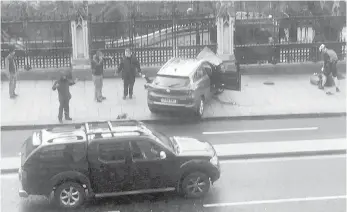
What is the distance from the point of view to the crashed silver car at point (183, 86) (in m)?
19.3

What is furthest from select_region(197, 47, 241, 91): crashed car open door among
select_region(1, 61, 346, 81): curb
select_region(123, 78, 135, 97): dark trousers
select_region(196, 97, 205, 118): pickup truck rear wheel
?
select_region(1, 61, 346, 81): curb

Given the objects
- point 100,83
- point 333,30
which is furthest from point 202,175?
point 333,30

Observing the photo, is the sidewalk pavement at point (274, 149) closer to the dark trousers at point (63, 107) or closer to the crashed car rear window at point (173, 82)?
the crashed car rear window at point (173, 82)

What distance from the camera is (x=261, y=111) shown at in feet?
67.3

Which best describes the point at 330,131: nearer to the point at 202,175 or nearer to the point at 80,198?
the point at 202,175

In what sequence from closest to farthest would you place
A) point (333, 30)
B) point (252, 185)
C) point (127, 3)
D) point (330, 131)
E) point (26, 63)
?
1. point (252, 185)
2. point (330, 131)
3. point (26, 63)
4. point (333, 30)
5. point (127, 3)

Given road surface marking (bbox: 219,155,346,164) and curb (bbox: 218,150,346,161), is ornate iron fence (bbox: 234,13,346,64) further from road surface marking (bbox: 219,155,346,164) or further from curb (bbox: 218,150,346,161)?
road surface marking (bbox: 219,155,346,164)

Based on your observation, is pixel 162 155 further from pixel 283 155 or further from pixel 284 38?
pixel 284 38

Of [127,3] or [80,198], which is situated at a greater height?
[127,3]

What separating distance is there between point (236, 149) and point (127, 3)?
1772 cm

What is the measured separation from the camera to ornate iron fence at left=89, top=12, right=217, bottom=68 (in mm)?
24812

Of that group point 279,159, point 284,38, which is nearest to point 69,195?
point 279,159

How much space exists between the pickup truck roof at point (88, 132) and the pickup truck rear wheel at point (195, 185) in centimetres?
119

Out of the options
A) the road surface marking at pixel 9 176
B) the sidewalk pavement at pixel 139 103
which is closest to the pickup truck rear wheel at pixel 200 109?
the sidewalk pavement at pixel 139 103
